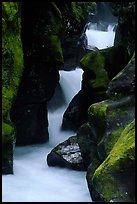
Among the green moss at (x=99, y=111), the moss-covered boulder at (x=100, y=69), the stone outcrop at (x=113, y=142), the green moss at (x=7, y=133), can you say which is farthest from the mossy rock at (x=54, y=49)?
the green moss at (x=99, y=111)

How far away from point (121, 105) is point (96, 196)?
2.31m

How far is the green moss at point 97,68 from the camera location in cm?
1516

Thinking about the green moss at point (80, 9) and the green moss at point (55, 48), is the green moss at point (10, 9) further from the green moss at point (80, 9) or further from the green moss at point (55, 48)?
the green moss at point (80, 9)

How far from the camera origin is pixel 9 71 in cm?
1199

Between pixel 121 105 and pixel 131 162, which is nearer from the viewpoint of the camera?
pixel 131 162

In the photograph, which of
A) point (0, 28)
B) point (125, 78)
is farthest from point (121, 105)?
point (0, 28)

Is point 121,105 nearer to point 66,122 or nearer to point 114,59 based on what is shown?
point 114,59

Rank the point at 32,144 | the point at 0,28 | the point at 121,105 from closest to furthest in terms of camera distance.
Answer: the point at 121,105 → the point at 0,28 → the point at 32,144

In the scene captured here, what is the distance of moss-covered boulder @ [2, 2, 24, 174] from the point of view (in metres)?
11.6

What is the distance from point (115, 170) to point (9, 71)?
504cm

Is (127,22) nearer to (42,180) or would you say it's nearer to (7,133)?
(7,133)

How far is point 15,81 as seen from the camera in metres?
12.2

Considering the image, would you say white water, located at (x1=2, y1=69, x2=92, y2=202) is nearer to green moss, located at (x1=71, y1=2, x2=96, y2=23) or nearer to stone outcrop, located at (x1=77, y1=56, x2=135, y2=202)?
stone outcrop, located at (x1=77, y1=56, x2=135, y2=202)

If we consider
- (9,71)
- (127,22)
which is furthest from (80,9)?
(9,71)
